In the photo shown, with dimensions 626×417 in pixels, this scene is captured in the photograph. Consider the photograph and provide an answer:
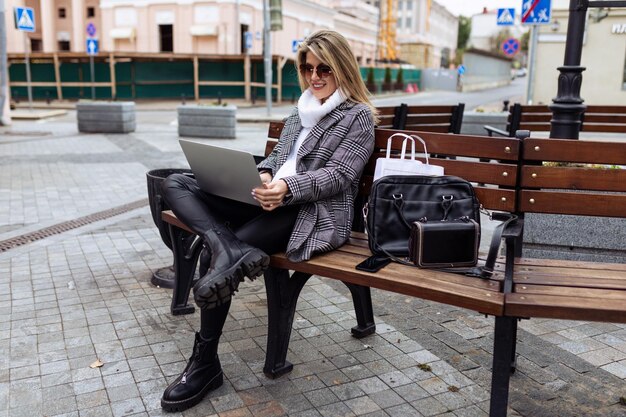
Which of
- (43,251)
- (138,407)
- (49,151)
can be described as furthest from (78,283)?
(49,151)

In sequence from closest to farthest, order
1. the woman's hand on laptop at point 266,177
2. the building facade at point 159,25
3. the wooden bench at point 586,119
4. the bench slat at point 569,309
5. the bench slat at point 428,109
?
the bench slat at point 569,309, the woman's hand on laptop at point 266,177, the bench slat at point 428,109, the wooden bench at point 586,119, the building facade at point 159,25

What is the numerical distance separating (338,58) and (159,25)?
127ft

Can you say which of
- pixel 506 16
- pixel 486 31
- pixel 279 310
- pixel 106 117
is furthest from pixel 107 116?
pixel 486 31

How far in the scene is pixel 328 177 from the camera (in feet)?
10.4

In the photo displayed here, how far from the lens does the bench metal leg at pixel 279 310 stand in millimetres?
3193

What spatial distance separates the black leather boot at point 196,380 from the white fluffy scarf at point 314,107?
4.01 ft

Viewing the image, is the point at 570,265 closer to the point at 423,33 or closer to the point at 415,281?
the point at 415,281

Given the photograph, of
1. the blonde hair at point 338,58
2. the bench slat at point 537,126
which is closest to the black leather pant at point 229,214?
the blonde hair at point 338,58

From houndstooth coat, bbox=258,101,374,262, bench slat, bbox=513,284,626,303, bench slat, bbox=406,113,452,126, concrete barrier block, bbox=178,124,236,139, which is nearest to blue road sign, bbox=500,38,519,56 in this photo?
concrete barrier block, bbox=178,124,236,139

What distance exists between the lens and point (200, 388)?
3041mm

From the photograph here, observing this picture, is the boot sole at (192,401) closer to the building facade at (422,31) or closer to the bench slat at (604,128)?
the bench slat at (604,128)

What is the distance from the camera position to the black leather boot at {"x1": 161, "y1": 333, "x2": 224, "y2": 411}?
9.70 feet

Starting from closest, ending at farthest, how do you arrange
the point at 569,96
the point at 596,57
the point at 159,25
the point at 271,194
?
the point at 271,194 < the point at 569,96 < the point at 596,57 < the point at 159,25

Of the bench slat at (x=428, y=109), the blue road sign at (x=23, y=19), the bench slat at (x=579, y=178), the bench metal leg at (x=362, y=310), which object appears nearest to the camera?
the bench slat at (x=579, y=178)
